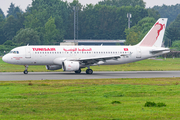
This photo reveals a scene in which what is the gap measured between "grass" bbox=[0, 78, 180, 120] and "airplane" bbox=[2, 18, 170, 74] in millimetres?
16353

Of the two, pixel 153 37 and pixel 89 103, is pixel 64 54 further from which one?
pixel 89 103

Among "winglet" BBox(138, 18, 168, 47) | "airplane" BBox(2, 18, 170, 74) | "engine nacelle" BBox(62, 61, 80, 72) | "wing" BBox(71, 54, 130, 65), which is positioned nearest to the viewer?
"engine nacelle" BBox(62, 61, 80, 72)

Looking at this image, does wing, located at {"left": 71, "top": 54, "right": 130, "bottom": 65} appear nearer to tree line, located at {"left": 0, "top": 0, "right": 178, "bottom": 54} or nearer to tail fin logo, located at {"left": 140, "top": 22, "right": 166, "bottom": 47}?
tail fin logo, located at {"left": 140, "top": 22, "right": 166, "bottom": 47}

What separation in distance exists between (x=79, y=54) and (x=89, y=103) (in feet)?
79.7

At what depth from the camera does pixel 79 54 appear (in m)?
42.1

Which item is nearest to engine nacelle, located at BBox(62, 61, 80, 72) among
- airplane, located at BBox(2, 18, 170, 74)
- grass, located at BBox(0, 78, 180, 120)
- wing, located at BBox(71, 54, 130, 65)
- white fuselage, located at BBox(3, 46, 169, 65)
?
airplane, located at BBox(2, 18, 170, 74)

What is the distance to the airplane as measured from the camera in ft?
131

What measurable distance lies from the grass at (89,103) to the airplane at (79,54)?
53.7ft

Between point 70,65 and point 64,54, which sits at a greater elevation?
point 64,54

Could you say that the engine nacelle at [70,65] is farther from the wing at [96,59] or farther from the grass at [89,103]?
the grass at [89,103]

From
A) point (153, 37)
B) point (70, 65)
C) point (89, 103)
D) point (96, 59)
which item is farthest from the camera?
point (153, 37)

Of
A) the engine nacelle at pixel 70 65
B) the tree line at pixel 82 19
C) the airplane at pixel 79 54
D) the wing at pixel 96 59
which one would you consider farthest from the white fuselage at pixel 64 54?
the tree line at pixel 82 19

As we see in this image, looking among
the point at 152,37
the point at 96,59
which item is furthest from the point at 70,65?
the point at 152,37

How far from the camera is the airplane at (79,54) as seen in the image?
39.9 meters
